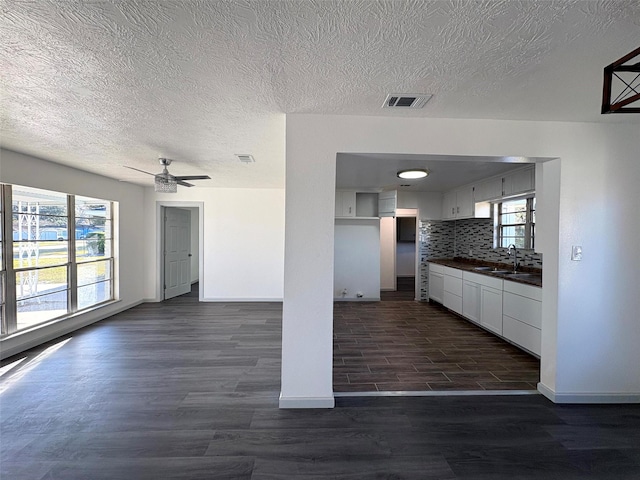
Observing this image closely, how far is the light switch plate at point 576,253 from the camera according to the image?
2457 millimetres

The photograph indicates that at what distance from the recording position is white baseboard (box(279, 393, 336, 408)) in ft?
7.81

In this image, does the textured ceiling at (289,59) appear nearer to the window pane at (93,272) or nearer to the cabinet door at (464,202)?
the window pane at (93,272)

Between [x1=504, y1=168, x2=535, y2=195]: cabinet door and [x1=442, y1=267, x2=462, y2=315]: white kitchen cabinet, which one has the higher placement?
[x1=504, y1=168, x2=535, y2=195]: cabinet door

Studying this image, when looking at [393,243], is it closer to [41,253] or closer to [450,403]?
[450,403]

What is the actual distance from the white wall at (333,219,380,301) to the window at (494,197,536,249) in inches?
88.6

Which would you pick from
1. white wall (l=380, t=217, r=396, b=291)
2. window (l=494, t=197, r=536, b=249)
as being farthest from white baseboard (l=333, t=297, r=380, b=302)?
window (l=494, t=197, r=536, b=249)

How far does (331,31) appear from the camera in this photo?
1385mm

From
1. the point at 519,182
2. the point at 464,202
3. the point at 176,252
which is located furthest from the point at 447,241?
the point at 176,252

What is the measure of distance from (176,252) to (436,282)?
5.71m

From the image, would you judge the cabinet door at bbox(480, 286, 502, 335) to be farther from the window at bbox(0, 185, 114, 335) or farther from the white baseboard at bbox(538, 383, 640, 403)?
the window at bbox(0, 185, 114, 335)

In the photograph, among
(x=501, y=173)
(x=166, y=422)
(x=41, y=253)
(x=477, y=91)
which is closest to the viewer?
(x=477, y=91)

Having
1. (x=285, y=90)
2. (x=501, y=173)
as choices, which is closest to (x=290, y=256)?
(x=285, y=90)

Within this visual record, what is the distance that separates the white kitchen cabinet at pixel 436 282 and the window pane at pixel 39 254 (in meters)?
A: 6.25

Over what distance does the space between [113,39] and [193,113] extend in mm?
900
